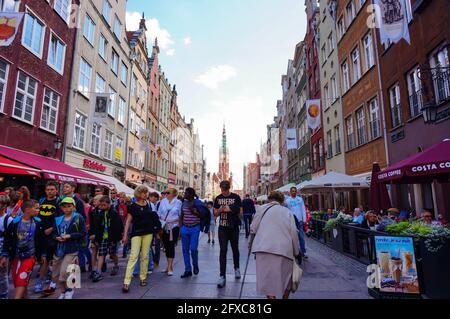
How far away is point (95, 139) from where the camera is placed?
20.3m

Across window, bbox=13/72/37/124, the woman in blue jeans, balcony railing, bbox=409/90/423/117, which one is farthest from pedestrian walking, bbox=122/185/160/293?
balcony railing, bbox=409/90/423/117

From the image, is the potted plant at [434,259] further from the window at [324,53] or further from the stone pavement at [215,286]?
the window at [324,53]

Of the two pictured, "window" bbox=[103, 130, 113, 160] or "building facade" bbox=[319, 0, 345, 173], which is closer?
"building facade" bbox=[319, 0, 345, 173]

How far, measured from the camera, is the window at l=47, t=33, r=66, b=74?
595 inches

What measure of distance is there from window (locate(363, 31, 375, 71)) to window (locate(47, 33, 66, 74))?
16503 mm

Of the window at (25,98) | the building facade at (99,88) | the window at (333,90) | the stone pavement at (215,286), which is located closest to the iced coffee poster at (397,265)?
the stone pavement at (215,286)

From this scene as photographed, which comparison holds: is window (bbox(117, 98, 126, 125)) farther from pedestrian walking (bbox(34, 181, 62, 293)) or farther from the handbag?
the handbag

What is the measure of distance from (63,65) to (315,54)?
20984mm

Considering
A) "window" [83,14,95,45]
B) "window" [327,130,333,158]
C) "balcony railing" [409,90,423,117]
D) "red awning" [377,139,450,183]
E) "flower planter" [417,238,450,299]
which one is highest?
"window" [83,14,95,45]

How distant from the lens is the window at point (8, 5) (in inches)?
455

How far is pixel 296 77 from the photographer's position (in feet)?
126
